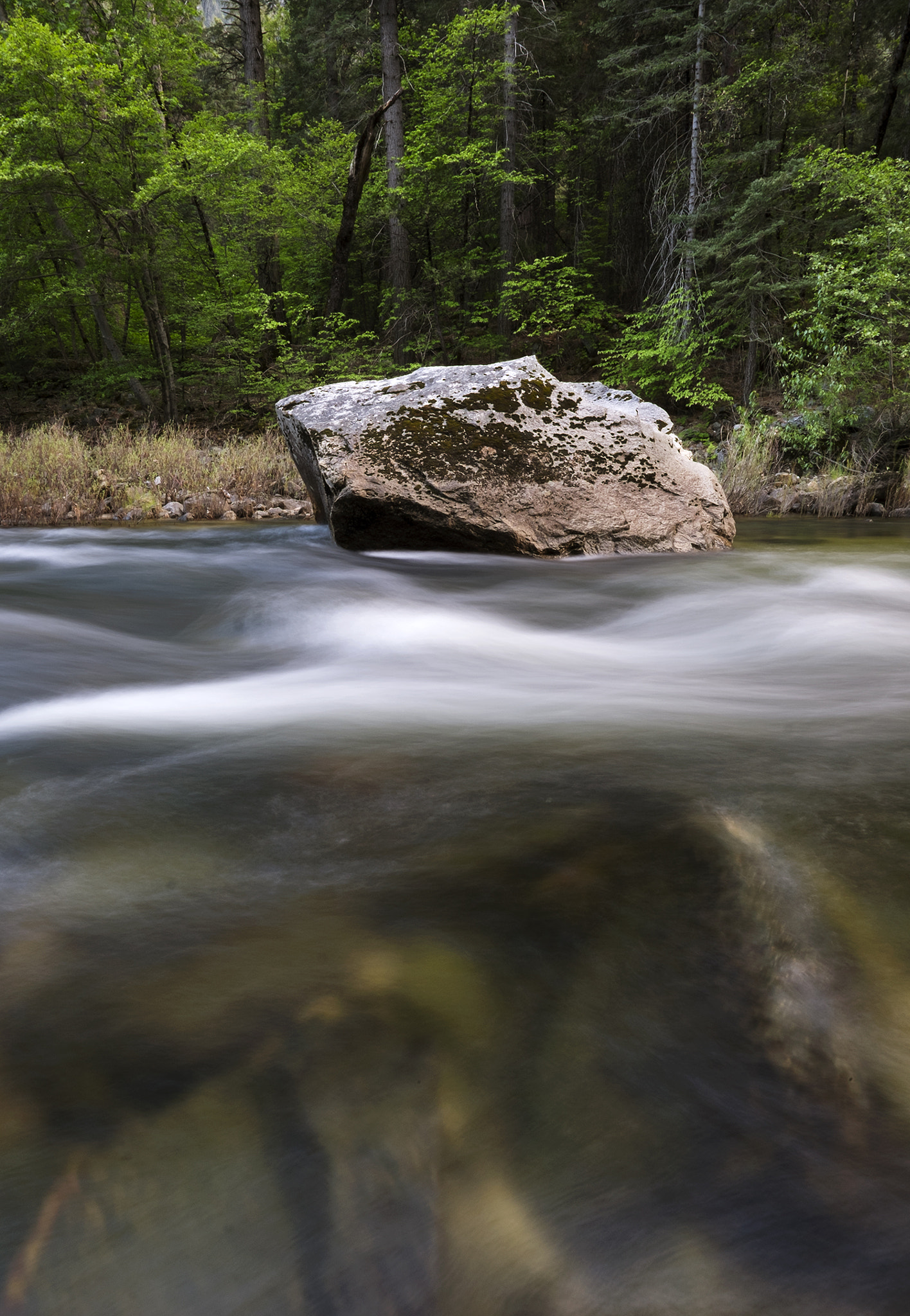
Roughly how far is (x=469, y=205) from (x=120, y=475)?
44.1ft

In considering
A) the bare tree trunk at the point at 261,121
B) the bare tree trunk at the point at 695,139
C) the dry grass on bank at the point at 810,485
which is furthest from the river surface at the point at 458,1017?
the bare tree trunk at the point at 261,121

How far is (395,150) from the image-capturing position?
1753cm

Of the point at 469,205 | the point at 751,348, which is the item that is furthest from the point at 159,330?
the point at 751,348

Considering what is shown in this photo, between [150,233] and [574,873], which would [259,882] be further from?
[150,233]

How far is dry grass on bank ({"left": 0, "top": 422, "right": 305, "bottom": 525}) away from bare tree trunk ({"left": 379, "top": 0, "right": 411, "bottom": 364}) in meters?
7.89

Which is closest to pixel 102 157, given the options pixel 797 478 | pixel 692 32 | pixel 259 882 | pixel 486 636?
pixel 692 32

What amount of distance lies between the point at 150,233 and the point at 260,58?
5321 millimetres

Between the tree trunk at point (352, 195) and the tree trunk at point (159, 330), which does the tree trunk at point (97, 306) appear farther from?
the tree trunk at point (352, 195)

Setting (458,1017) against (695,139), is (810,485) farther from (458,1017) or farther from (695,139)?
(458,1017)

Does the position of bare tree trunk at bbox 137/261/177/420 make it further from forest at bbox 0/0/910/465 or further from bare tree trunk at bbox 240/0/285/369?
bare tree trunk at bbox 240/0/285/369

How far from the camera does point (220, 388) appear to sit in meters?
19.2

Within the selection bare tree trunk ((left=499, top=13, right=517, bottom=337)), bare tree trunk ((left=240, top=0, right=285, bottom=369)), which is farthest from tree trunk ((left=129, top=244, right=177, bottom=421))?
bare tree trunk ((left=499, top=13, right=517, bottom=337))

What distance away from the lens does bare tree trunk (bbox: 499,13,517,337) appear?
56.7 ft

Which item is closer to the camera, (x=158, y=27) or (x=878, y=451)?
(x=878, y=451)
